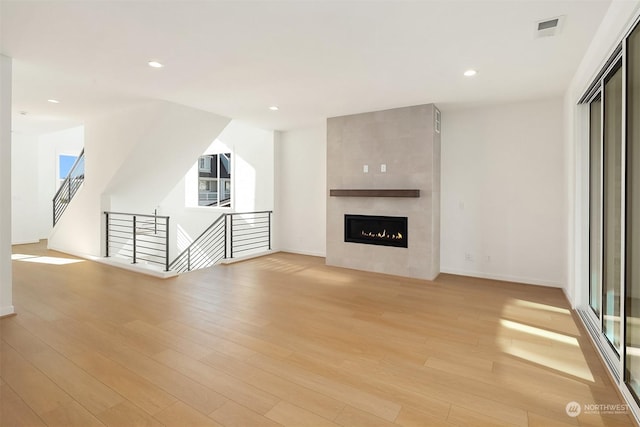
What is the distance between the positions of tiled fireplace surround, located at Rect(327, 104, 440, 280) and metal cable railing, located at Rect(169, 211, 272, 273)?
1.98 m

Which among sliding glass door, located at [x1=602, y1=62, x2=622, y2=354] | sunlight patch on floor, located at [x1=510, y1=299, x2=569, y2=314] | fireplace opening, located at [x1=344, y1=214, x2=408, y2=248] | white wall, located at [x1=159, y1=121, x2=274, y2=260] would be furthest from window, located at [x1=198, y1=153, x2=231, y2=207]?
sliding glass door, located at [x1=602, y1=62, x2=622, y2=354]

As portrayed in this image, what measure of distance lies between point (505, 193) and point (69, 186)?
8733mm

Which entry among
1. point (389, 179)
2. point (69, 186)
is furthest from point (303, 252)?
point (69, 186)

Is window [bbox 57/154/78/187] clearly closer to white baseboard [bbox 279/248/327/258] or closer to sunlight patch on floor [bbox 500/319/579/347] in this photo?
white baseboard [bbox 279/248/327/258]

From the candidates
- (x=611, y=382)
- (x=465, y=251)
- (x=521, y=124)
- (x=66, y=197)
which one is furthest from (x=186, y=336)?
(x=66, y=197)

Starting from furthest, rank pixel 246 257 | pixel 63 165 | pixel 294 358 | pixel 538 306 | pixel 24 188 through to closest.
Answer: pixel 63 165 → pixel 24 188 → pixel 246 257 → pixel 538 306 → pixel 294 358

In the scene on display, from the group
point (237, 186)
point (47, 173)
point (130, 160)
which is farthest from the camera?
point (47, 173)

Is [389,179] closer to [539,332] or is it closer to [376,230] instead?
[376,230]

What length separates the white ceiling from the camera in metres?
2.35

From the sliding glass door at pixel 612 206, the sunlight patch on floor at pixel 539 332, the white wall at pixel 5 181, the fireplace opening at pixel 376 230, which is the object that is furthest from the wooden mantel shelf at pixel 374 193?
the white wall at pixel 5 181

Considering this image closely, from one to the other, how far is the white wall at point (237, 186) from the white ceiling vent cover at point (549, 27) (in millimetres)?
5094

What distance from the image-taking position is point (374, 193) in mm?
5059

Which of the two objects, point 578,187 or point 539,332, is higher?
point 578,187

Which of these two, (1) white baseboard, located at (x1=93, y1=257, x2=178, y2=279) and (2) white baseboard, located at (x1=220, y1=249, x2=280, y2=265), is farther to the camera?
(2) white baseboard, located at (x1=220, y1=249, x2=280, y2=265)
